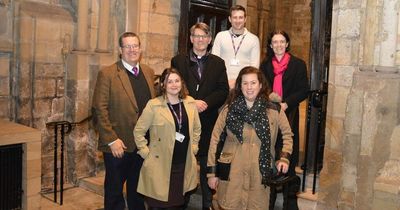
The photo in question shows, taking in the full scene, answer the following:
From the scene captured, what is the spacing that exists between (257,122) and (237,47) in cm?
109

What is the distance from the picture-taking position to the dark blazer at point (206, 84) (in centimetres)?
356

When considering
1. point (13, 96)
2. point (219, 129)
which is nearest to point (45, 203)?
point (13, 96)

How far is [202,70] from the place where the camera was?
3.58 metres

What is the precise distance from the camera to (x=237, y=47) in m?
3.80

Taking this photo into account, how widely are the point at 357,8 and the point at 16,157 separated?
119 inches

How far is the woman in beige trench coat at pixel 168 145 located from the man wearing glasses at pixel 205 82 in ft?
1.17

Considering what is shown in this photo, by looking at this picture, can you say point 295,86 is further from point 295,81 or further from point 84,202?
point 84,202

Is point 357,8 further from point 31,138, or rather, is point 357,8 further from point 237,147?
point 31,138

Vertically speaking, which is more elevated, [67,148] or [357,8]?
[357,8]

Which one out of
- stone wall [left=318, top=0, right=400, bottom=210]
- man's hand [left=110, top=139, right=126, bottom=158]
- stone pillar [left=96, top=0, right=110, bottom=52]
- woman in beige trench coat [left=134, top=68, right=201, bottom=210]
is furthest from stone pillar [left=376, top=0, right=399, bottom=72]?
stone pillar [left=96, top=0, right=110, bottom=52]

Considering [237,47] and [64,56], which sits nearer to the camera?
[237,47]

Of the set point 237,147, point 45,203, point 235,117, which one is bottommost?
point 45,203

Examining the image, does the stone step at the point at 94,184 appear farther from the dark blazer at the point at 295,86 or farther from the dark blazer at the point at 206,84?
the dark blazer at the point at 295,86

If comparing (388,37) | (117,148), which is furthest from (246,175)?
(388,37)
